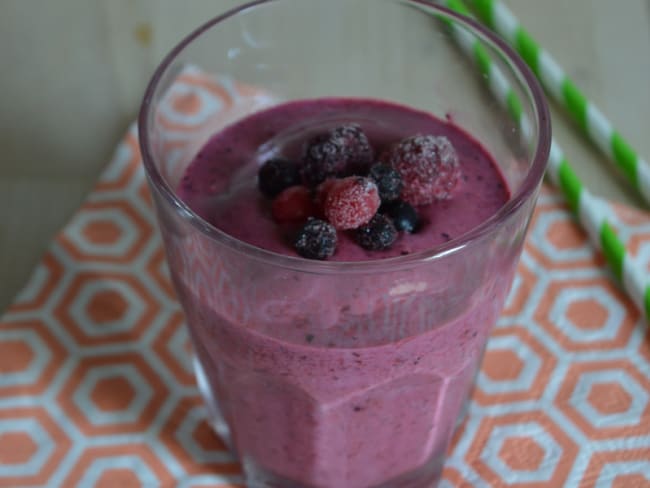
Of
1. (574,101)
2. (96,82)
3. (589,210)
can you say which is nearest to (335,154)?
(589,210)

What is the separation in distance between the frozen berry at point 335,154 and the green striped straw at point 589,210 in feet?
0.61

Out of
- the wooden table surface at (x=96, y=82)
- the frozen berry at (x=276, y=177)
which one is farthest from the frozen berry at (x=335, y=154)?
the wooden table surface at (x=96, y=82)

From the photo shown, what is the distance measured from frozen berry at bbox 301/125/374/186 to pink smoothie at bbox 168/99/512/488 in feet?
0.21

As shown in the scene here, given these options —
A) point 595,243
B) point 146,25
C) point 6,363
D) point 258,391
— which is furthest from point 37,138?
point 595,243

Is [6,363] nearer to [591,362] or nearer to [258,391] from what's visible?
[258,391]

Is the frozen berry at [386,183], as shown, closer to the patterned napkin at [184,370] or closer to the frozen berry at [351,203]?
the frozen berry at [351,203]

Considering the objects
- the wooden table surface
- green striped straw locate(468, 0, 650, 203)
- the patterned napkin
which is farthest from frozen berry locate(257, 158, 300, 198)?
green striped straw locate(468, 0, 650, 203)

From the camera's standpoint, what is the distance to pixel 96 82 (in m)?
1.78

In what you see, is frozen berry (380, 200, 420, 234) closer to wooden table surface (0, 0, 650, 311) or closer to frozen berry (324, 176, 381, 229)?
frozen berry (324, 176, 381, 229)

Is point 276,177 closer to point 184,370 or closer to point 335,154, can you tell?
point 335,154

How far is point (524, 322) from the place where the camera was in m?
1.35

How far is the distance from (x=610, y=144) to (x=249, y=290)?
2.85ft

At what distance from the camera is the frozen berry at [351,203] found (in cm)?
92

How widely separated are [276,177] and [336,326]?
0.18m
